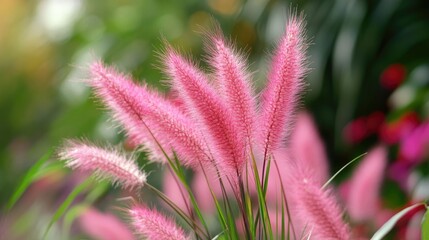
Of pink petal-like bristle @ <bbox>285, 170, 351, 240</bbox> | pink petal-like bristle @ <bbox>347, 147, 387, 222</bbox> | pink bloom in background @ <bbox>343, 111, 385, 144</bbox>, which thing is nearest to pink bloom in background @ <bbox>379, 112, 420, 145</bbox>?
pink bloom in background @ <bbox>343, 111, 385, 144</bbox>

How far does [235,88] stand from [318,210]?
0.07 m

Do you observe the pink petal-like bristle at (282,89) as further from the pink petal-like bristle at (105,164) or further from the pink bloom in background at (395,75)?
the pink bloom in background at (395,75)

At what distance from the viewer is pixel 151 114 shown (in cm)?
41

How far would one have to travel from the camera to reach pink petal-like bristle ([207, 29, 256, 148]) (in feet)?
1.34

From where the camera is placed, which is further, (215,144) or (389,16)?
(389,16)

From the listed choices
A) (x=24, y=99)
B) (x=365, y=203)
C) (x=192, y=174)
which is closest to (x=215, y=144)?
(x=365, y=203)

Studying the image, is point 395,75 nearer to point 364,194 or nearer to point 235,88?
point 364,194

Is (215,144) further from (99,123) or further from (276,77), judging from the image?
(99,123)

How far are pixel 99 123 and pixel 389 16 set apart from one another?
490 millimetres

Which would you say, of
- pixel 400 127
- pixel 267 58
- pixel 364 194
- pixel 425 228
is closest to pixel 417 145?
pixel 400 127

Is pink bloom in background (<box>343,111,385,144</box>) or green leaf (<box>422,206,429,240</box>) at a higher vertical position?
green leaf (<box>422,206,429,240</box>)

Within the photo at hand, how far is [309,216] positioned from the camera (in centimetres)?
44

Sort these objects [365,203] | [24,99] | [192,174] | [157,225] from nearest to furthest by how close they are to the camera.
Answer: [157,225] < [365,203] < [192,174] < [24,99]

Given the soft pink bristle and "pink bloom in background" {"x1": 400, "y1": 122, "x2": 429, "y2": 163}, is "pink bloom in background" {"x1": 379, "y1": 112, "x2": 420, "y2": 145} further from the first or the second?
the soft pink bristle
